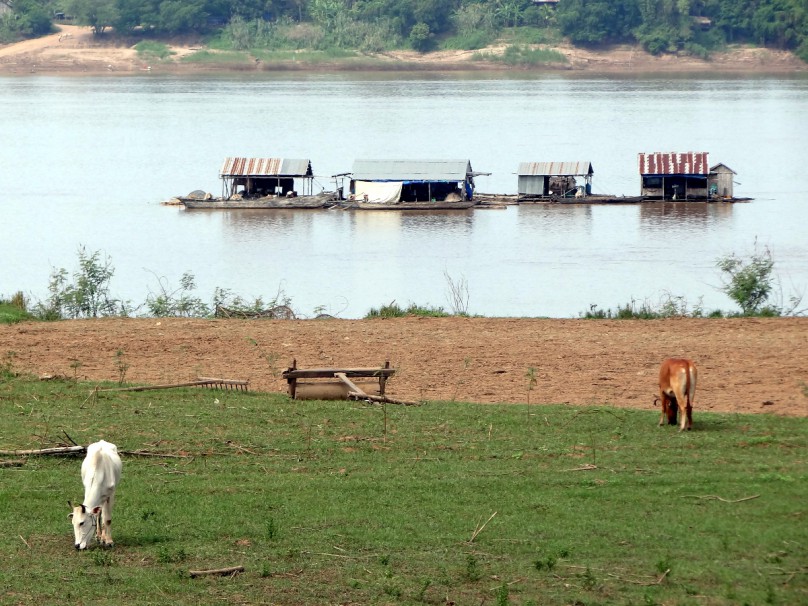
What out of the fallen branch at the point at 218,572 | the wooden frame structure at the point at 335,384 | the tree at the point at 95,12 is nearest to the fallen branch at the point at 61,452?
the wooden frame structure at the point at 335,384

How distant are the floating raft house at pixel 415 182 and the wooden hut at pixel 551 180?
8.89ft

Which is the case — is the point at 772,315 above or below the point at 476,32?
below

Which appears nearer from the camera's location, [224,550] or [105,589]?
[105,589]

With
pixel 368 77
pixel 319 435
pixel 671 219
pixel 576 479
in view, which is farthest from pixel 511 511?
pixel 368 77

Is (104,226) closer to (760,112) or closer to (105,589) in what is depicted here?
(105,589)

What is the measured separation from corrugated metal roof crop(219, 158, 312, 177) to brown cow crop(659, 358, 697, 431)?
1771 inches

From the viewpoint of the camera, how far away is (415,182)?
190ft

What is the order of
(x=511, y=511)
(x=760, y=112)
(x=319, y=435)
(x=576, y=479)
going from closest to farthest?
(x=511, y=511)
(x=576, y=479)
(x=319, y=435)
(x=760, y=112)

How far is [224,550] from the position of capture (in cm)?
1027

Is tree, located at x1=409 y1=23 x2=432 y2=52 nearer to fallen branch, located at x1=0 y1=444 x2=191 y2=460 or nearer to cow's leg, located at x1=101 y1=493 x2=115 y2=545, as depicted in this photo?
fallen branch, located at x1=0 y1=444 x2=191 y2=460

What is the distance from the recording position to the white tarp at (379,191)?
189ft

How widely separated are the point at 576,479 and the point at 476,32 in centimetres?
11842

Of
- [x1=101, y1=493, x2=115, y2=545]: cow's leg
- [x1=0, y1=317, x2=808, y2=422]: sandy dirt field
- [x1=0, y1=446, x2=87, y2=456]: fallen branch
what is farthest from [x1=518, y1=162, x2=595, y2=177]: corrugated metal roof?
[x1=101, y1=493, x2=115, y2=545]: cow's leg

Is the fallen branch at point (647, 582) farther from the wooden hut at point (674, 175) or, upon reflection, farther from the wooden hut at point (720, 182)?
the wooden hut at point (720, 182)
